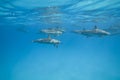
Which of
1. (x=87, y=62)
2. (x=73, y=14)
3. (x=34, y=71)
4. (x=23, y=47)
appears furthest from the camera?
(x=23, y=47)

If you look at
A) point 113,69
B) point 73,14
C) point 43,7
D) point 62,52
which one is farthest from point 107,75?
point 43,7

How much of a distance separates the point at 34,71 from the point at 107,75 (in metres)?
12.4

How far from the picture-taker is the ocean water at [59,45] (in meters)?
23.5

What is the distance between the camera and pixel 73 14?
26.4 meters

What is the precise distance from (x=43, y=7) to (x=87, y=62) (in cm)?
2895

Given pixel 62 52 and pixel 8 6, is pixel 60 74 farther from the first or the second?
pixel 8 6

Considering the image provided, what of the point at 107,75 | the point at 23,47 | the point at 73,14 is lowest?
the point at 107,75

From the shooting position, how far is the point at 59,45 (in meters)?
53.2

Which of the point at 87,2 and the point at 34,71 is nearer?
the point at 87,2

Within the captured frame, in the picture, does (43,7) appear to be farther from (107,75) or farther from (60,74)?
→ (107,75)

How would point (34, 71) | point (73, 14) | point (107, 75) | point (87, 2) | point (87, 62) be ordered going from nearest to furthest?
point (87, 2) < point (73, 14) < point (34, 71) < point (107, 75) < point (87, 62)

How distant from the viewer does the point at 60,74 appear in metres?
44.8

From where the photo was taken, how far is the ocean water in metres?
23.5

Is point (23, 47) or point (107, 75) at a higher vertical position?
point (23, 47)
